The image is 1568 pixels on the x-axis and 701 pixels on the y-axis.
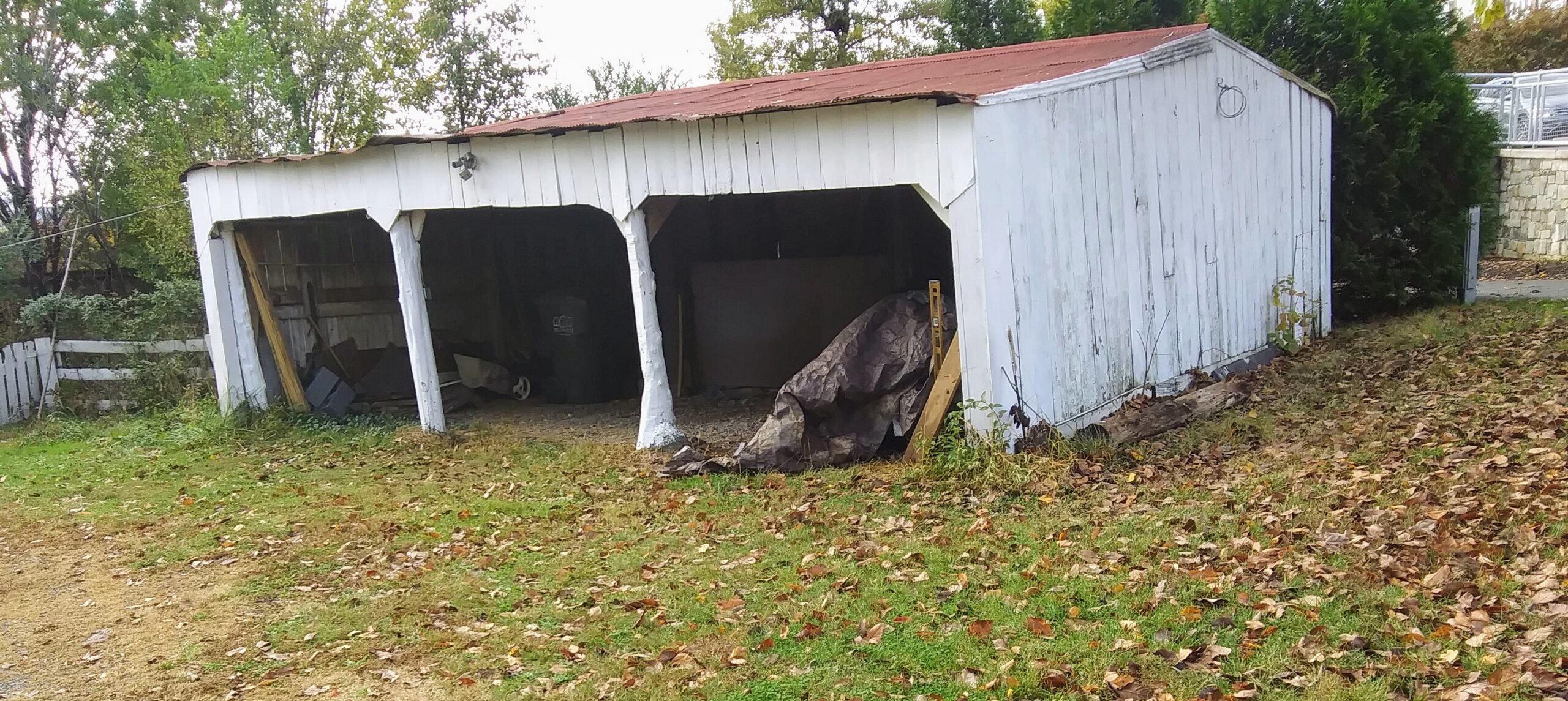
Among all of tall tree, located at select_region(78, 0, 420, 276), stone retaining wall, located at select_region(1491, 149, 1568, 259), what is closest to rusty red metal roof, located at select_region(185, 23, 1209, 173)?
tall tree, located at select_region(78, 0, 420, 276)

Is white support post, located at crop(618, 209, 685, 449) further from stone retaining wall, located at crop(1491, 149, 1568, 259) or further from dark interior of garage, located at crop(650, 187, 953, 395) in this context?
stone retaining wall, located at crop(1491, 149, 1568, 259)

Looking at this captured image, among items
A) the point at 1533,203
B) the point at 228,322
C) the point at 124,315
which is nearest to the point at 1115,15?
the point at 1533,203

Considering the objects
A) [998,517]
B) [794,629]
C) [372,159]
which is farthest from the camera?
[372,159]

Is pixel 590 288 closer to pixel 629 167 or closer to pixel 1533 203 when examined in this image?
pixel 629 167

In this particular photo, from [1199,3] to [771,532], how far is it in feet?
42.4

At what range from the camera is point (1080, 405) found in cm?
A: 762

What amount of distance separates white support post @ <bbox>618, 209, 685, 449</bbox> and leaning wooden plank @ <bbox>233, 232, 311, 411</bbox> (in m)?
4.57

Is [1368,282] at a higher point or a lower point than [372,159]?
lower

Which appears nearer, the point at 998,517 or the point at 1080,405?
the point at 998,517

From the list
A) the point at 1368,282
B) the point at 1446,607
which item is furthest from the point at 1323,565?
the point at 1368,282

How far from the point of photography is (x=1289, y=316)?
10.5 metres

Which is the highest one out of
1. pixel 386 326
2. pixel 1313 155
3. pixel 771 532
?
pixel 1313 155

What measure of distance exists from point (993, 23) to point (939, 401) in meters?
10.9

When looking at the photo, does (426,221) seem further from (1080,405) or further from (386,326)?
(1080,405)
